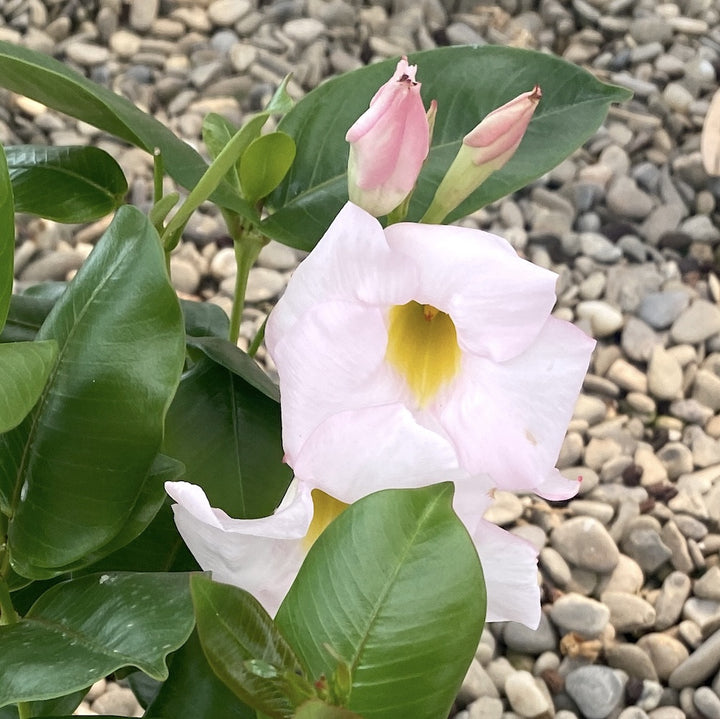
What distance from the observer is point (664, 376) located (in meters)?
1.60

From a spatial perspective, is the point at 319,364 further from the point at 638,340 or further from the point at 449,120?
the point at 638,340

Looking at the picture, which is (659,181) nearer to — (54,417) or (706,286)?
(706,286)

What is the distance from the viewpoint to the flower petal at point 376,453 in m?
0.34

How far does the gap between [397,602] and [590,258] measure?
1498 mm

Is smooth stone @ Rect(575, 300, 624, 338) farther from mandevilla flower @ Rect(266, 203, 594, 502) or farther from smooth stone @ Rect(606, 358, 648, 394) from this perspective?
mandevilla flower @ Rect(266, 203, 594, 502)

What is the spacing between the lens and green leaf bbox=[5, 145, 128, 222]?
0.56m

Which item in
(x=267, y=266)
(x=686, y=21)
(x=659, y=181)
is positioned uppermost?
(x=686, y=21)

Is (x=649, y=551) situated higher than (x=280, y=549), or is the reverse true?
(x=280, y=549)

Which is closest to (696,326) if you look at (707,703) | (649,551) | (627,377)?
(627,377)

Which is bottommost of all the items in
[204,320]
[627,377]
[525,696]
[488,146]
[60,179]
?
[525,696]

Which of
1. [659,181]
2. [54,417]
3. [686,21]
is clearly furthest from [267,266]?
[54,417]

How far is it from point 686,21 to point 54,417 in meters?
1.99

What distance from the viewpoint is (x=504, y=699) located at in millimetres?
1264

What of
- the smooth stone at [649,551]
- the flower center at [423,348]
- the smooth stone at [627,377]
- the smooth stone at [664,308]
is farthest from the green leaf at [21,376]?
the smooth stone at [664,308]
